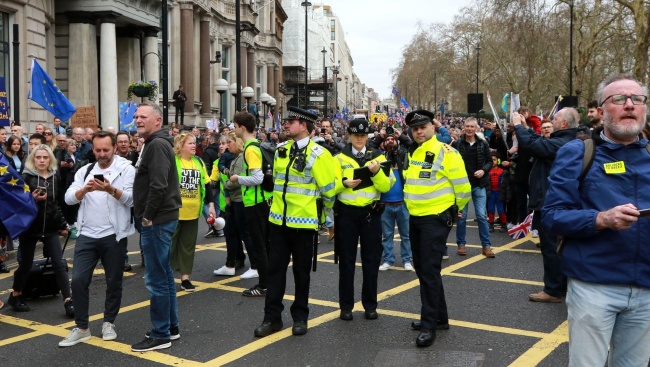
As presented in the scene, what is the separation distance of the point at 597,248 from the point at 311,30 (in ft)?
313

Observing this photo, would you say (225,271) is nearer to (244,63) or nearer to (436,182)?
(436,182)

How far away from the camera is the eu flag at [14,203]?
667cm

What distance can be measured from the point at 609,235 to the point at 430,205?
9.45 feet

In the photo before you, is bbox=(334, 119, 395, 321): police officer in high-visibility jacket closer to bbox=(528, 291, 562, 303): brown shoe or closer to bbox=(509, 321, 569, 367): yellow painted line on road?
bbox=(509, 321, 569, 367): yellow painted line on road

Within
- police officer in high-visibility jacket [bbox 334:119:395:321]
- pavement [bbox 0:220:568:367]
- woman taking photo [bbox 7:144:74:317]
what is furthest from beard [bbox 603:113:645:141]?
woman taking photo [bbox 7:144:74:317]

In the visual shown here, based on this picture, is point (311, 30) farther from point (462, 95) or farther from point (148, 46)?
point (148, 46)

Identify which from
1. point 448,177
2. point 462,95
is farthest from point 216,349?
point 462,95

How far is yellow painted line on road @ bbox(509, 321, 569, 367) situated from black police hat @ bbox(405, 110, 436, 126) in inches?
87.7

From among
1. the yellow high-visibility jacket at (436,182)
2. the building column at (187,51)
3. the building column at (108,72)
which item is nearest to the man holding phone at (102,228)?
the yellow high-visibility jacket at (436,182)

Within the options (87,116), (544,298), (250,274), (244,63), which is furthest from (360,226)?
(244,63)

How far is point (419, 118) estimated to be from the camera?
625cm

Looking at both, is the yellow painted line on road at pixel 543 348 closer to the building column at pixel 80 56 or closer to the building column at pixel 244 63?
the building column at pixel 80 56

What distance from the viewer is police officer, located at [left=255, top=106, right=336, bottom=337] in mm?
6094

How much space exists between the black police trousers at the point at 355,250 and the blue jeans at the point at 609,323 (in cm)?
336
